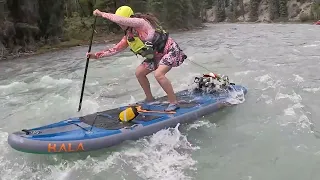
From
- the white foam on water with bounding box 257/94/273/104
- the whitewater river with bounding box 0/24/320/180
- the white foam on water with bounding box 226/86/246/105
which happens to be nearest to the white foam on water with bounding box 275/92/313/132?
the whitewater river with bounding box 0/24/320/180

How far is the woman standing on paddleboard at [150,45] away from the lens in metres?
7.19

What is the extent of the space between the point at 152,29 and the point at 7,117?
4441 mm

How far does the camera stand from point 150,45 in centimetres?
741

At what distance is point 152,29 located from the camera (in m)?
7.34

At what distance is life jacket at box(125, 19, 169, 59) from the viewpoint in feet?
24.2

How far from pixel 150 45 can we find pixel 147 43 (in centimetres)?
7

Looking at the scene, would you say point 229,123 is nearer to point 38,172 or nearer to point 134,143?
point 134,143

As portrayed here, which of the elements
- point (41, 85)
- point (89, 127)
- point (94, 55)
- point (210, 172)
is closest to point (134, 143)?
point (89, 127)

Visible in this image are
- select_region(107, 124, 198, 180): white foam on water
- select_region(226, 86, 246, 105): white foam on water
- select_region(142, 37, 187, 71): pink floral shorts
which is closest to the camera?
select_region(107, 124, 198, 180): white foam on water

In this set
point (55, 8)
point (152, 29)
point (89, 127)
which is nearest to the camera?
point (89, 127)

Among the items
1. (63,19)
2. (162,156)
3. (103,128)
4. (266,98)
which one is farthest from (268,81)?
(63,19)

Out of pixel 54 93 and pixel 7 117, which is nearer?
pixel 7 117

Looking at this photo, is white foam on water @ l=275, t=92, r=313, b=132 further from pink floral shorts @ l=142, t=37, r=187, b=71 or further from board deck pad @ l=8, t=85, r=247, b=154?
pink floral shorts @ l=142, t=37, r=187, b=71

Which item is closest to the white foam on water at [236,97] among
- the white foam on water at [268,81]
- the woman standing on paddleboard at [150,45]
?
the white foam on water at [268,81]
